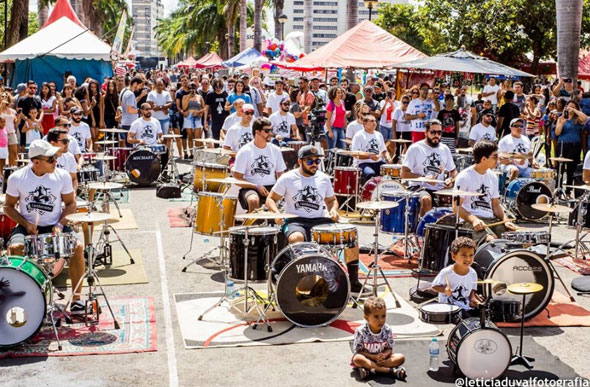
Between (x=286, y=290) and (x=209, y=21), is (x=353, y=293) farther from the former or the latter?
(x=209, y=21)

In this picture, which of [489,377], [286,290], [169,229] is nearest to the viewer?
[489,377]

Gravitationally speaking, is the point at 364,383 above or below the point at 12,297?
below

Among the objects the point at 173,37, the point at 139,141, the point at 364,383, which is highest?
the point at 173,37

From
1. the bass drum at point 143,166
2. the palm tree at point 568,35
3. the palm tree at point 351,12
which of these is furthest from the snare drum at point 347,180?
the palm tree at point 351,12

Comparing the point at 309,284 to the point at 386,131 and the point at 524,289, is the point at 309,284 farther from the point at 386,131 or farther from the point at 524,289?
the point at 386,131

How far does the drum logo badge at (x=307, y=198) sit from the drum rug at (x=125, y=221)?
4.90 metres

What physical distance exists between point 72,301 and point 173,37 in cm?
9212

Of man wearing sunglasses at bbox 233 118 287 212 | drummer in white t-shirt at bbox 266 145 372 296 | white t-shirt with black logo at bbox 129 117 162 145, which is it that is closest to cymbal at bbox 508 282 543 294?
drummer in white t-shirt at bbox 266 145 372 296

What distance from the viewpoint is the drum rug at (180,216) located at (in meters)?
14.5

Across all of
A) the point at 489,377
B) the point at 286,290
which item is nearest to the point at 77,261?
the point at 286,290

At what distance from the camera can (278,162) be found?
11.8 m

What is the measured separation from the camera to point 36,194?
9.28 m

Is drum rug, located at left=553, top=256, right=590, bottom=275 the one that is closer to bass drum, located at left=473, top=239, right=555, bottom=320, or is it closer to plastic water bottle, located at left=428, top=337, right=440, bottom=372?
bass drum, located at left=473, top=239, right=555, bottom=320

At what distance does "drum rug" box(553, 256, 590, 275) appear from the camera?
11742mm
